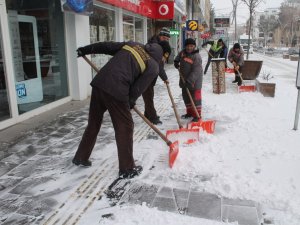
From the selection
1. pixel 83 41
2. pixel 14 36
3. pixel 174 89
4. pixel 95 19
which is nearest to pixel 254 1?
pixel 174 89

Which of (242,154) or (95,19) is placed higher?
(95,19)

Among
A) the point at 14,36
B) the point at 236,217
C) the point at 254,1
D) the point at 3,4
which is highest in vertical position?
the point at 254,1

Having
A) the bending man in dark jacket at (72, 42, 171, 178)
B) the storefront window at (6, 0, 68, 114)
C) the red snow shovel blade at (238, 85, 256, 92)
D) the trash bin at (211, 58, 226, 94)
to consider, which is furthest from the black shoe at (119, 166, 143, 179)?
the red snow shovel blade at (238, 85, 256, 92)

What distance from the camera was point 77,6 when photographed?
22.7 ft

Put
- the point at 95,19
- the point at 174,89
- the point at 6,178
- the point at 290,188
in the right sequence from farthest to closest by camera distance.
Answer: the point at 174,89 → the point at 95,19 → the point at 6,178 → the point at 290,188

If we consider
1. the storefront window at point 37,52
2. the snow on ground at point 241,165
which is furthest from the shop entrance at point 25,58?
the snow on ground at point 241,165

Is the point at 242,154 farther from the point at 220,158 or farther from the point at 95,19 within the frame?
the point at 95,19

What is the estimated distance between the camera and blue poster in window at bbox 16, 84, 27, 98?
6.10 meters

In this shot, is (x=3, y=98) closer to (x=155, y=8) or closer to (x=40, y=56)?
(x=40, y=56)

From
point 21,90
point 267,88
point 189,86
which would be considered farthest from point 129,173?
point 267,88

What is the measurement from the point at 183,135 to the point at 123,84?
1677 mm

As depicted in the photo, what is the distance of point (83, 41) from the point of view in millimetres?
8086

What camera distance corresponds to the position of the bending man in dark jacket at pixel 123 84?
3627 millimetres

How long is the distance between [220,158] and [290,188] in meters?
1.05
